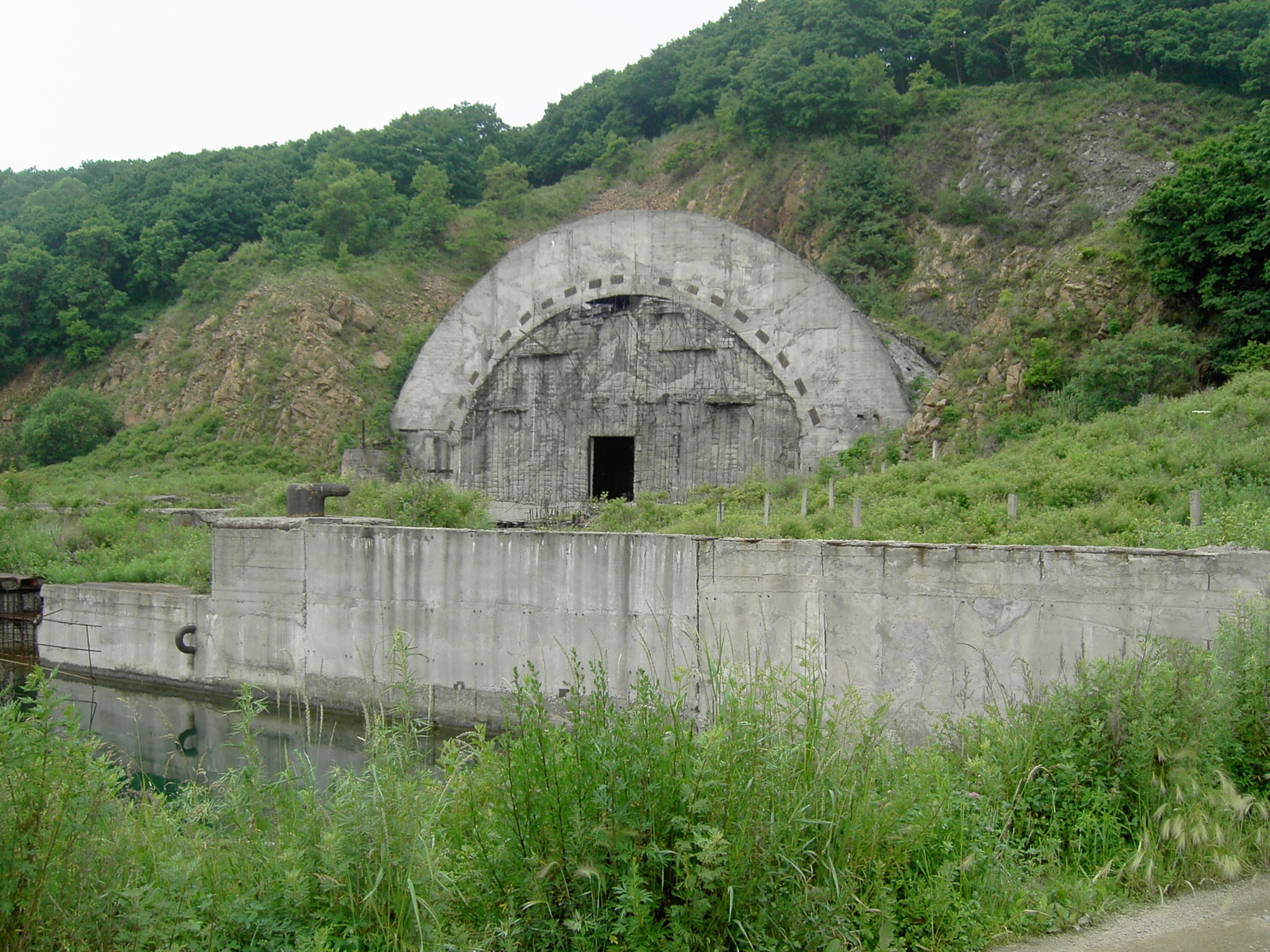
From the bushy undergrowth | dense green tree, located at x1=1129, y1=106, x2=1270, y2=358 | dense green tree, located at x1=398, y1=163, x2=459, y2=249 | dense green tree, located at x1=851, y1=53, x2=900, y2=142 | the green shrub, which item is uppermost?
dense green tree, located at x1=851, y1=53, x2=900, y2=142

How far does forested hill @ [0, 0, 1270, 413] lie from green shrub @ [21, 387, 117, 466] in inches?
299

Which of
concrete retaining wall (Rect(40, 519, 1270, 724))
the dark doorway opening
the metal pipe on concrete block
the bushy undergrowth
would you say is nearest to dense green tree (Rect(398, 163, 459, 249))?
the dark doorway opening

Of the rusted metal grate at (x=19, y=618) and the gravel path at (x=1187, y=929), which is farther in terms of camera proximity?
the rusted metal grate at (x=19, y=618)

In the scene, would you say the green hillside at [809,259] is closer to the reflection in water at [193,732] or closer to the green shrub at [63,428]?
the green shrub at [63,428]

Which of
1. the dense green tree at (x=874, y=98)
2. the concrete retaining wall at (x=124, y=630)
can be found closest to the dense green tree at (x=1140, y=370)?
the concrete retaining wall at (x=124, y=630)

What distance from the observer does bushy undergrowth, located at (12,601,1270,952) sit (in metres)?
3.83

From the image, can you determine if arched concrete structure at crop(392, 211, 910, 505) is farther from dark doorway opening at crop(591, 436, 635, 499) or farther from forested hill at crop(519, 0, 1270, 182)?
forested hill at crop(519, 0, 1270, 182)

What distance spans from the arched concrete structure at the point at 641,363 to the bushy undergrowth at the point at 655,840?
58.4 feet

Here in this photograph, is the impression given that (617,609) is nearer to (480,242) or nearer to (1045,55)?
(480,242)

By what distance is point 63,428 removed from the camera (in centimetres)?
3294

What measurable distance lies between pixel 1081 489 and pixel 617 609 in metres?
6.97

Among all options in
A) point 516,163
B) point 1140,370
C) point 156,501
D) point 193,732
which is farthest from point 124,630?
point 516,163

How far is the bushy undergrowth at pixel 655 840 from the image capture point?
3.83m

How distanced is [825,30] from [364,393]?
90.3 feet
